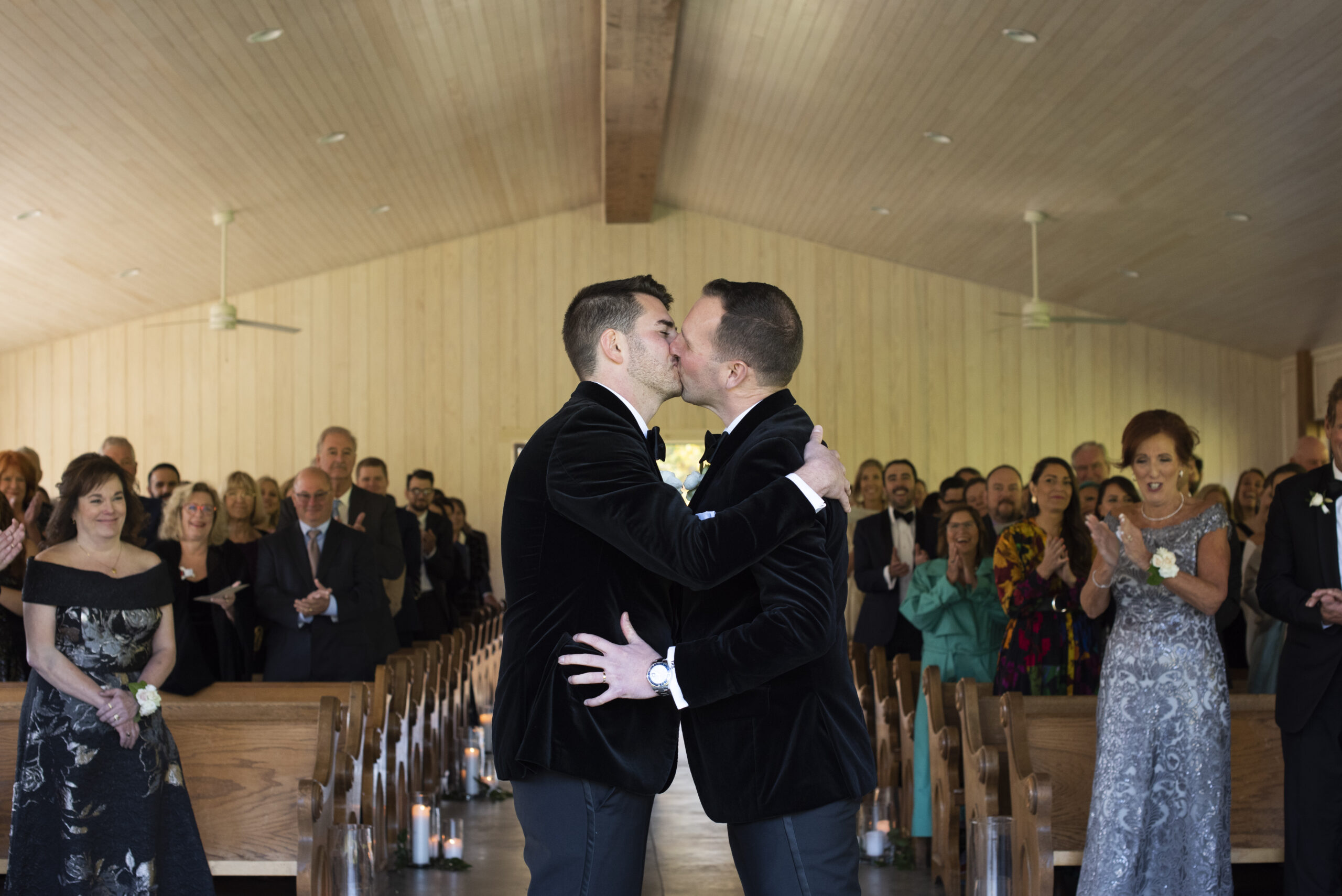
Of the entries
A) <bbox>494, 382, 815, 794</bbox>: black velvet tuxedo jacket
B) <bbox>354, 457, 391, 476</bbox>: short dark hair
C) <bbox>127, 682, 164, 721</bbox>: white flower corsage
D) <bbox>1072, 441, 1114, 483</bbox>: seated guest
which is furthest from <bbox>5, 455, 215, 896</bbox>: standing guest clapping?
<bbox>1072, 441, 1114, 483</bbox>: seated guest

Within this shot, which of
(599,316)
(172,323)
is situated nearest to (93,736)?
(599,316)

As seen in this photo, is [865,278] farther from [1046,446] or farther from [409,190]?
[409,190]

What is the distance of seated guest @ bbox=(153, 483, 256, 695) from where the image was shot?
5.25 meters

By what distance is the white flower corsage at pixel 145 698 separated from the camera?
337cm

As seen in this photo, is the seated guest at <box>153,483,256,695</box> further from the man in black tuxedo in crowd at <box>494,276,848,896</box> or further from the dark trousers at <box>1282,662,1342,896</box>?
the dark trousers at <box>1282,662,1342,896</box>

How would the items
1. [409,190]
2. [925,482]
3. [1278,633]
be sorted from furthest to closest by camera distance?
[925,482] < [409,190] < [1278,633]

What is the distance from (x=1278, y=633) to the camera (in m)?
5.49

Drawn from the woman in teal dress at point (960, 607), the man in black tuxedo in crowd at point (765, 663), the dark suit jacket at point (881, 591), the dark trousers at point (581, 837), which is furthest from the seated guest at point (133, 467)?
the man in black tuxedo in crowd at point (765, 663)

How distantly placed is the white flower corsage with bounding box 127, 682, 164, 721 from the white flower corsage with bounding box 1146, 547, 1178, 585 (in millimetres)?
2785

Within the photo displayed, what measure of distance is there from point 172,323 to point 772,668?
11.3 m

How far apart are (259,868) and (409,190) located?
802cm

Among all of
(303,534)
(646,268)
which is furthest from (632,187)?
(303,534)

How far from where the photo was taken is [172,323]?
1184 centimetres

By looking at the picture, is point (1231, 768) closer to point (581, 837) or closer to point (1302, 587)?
point (1302, 587)
